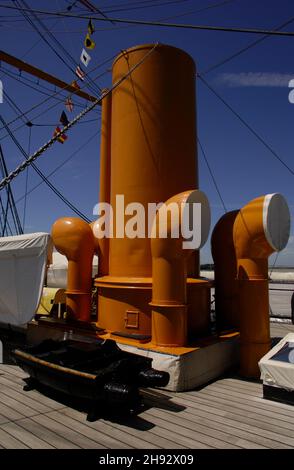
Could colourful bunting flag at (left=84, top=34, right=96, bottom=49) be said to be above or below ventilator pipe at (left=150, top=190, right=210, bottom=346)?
above

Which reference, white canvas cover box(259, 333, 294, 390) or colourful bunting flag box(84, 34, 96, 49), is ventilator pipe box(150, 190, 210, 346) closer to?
white canvas cover box(259, 333, 294, 390)

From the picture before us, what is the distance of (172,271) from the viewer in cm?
647

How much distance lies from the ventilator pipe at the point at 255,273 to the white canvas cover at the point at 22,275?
394cm

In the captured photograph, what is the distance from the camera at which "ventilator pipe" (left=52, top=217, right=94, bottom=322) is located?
877cm

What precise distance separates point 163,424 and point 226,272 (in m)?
4.63

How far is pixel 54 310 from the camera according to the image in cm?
991

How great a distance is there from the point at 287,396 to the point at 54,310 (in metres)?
6.37

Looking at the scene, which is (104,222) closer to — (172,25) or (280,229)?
(280,229)

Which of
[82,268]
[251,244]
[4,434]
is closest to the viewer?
[4,434]

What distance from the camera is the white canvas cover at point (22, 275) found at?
741 cm

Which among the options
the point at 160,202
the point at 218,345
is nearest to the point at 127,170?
the point at 160,202

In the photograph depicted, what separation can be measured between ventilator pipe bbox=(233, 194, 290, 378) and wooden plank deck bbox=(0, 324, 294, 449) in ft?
2.96

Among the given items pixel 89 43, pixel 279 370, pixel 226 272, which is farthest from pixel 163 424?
pixel 89 43

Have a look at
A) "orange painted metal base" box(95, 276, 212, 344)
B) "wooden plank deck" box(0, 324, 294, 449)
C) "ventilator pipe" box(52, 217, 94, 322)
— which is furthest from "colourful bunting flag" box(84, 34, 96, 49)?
"wooden plank deck" box(0, 324, 294, 449)
